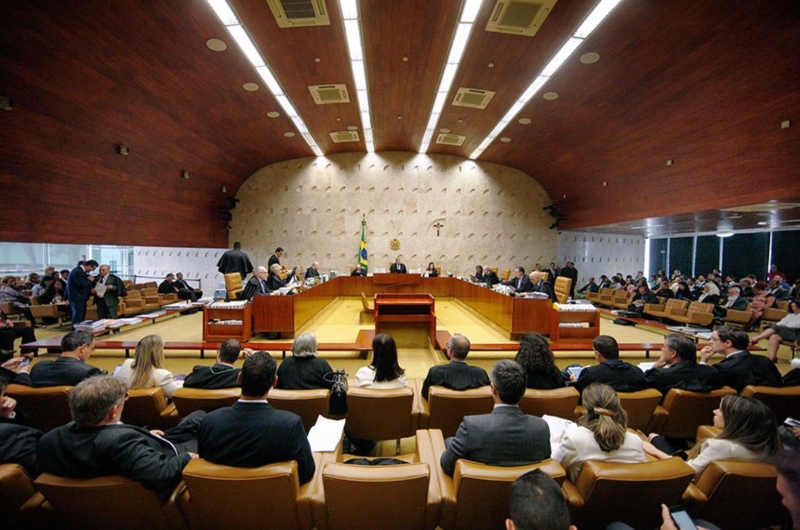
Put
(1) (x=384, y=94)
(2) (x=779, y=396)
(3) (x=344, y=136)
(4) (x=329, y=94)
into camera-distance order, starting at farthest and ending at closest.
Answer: (3) (x=344, y=136)
(1) (x=384, y=94)
(4) (x=329, y=94)
(2) (x=779, y=396)

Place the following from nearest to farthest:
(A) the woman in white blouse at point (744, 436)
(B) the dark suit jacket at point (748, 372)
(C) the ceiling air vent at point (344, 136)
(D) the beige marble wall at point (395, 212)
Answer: (A) the woman in white blouse at point (744, 436) → (B) the dark suit jacket at point (748, 372) → (C) the ceiling air vent at point (344, 136) → (D) the beige marble wall at point (395, 212)

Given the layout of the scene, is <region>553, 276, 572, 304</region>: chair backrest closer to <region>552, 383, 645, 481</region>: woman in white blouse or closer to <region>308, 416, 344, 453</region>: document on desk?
Answer: <region>552, 383, 645, 481</region>: woman in white blouse

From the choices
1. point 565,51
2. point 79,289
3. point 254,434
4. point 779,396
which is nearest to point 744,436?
point 779,396

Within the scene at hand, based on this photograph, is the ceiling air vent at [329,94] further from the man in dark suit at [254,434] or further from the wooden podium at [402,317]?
the man in dark suit at [254,434]

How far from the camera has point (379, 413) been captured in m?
2.31

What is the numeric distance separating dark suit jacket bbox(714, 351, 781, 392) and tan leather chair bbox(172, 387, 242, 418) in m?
3.54

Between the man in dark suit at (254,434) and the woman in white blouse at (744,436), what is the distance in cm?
179

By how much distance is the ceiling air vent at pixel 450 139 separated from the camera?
10922 millimetres

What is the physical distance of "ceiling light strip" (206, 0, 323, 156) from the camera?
486 centimetres

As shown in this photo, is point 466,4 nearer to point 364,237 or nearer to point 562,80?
point 562,80

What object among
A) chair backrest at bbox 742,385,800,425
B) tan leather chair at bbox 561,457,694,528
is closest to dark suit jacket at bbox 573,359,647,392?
chair backrest at bbox 742,385,800,425

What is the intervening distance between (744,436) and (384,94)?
26.6ft

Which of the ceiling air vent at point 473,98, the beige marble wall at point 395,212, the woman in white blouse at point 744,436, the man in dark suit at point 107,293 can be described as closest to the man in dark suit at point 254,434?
the woman in white blouse at point 744,436

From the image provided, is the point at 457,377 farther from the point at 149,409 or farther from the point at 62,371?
the point at 62,371
